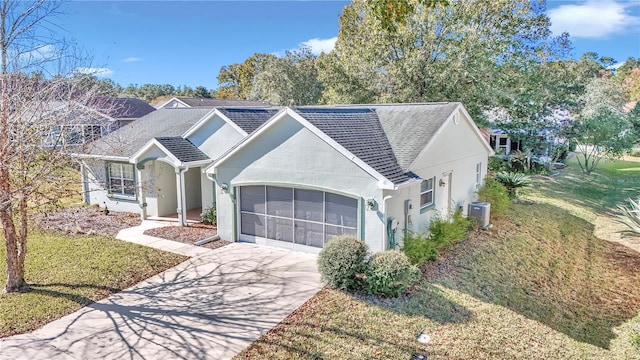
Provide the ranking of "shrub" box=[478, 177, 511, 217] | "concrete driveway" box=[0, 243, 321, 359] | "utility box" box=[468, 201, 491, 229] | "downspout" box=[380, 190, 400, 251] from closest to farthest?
"concrete driveway" box=[0, 243, 321, 359] → "downspout" box=[380, 190, 400, 251] → "utility box" box=[468, 201, 491, 229] → "shrub" box=[478, 177, 511, 217]

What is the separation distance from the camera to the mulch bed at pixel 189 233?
14.4m

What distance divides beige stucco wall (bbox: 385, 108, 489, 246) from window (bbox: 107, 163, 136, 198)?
1305cm

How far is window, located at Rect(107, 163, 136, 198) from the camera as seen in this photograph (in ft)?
62.5

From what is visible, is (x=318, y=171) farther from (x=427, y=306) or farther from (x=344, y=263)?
(x=427, y=306)

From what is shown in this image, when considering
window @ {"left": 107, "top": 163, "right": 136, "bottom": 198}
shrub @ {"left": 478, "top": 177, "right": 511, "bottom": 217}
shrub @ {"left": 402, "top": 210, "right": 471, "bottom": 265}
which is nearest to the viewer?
shrub @ {"left": 402, "top": 210, "right": 471, "bottom": 265}

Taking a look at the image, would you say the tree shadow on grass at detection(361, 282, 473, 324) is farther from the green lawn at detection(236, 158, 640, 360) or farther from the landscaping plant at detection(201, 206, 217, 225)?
the landscaping plant at detection(201, 206, 217, 225)

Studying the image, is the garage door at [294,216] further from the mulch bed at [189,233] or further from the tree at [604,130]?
the tree at [604,130]

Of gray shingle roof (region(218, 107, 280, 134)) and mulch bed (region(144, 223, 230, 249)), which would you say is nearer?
mulch bed (region(144, 223, 230, 249))

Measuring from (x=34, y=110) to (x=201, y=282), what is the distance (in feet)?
19.2

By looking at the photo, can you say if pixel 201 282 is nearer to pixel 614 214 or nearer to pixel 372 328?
pixel 372 328

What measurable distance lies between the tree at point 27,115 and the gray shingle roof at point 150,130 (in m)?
8.60

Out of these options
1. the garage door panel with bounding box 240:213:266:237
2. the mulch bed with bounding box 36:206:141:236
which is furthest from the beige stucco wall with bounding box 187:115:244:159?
the mulch bed with bounding box 36:206:141:236

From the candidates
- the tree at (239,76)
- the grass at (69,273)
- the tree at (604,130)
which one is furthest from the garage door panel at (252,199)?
the tree at (239,76)

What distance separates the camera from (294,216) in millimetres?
13078
